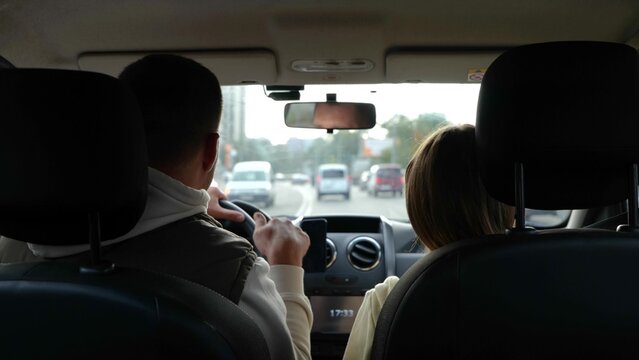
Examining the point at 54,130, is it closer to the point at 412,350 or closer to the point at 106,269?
the point at 106,269

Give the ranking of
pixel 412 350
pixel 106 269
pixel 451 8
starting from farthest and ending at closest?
1. pixel 451 8
2. pixel 412 350
3. pixel 106 269

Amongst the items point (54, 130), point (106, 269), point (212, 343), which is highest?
point (54, 130)

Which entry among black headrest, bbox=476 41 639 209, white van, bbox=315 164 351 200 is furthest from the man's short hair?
white van, bbox=315 164 351 200

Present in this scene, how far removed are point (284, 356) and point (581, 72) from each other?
1.06 m

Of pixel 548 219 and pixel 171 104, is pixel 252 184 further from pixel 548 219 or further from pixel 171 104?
pixel 171 104

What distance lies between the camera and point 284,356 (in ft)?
5.88

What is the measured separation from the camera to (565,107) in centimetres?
157

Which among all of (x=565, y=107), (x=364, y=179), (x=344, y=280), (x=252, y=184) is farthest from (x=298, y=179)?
(x=565, y=107)

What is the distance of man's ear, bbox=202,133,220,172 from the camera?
78.8 inches

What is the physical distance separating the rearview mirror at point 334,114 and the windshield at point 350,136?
67mm

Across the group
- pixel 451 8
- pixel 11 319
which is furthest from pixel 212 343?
pixel 451 8

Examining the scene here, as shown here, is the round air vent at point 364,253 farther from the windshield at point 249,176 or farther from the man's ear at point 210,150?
the windshield at point 249,176

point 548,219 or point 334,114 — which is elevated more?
point 334,114

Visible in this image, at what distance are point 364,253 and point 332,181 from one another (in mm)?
12687
